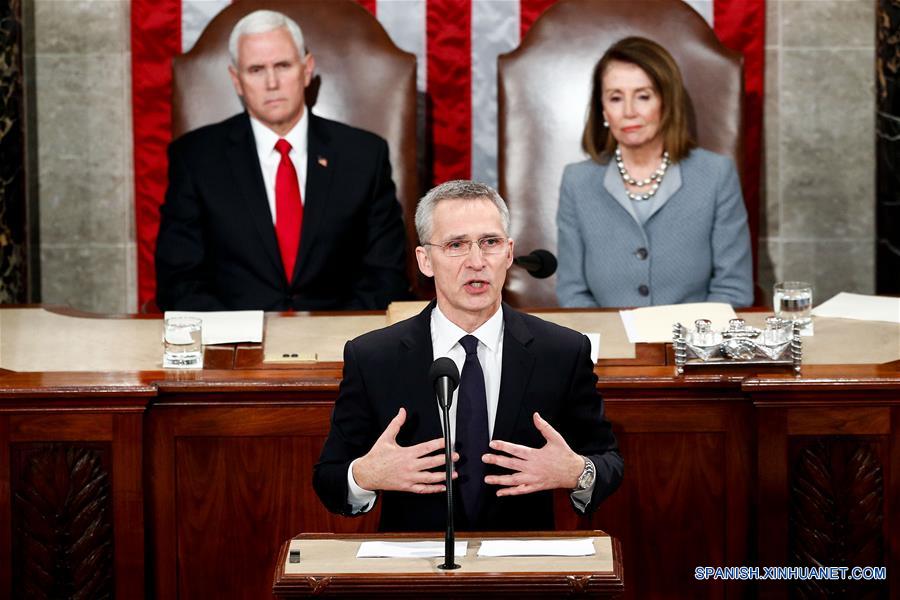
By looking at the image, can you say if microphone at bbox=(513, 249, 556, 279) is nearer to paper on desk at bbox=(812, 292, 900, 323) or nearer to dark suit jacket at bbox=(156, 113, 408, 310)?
paper on desk at bbox=(812, 292, 900, 323)

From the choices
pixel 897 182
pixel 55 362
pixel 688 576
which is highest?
pixel 897 182

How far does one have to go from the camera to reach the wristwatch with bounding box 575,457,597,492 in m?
2.44

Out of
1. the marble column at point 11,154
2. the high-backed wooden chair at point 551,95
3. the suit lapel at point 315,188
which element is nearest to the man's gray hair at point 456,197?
the suit lapel at point 315,188

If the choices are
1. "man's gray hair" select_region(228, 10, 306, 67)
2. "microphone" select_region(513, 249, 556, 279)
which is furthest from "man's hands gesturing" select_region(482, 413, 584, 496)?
"man's gray hair" select_region(228, 10, 306, 67)

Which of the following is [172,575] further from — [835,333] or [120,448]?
[835,333]

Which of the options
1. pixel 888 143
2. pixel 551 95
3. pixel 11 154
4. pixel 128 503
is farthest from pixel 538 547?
pixel 11 154

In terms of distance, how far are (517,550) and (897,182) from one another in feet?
11.5

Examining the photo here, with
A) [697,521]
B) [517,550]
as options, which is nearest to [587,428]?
[517,550]

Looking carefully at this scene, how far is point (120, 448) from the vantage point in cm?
322

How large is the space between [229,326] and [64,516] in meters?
0.73

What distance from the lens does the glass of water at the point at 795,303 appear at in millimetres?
3744

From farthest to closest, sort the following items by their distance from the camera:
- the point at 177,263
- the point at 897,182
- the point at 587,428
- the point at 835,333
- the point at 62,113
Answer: the point at 62,113 < the point at 897,182 < the point at 177,263 < the point at 835,333 < the point at 587,428

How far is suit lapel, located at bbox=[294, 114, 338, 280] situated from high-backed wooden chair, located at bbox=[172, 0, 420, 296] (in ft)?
1.10

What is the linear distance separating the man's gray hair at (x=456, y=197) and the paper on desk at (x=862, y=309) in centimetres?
167
